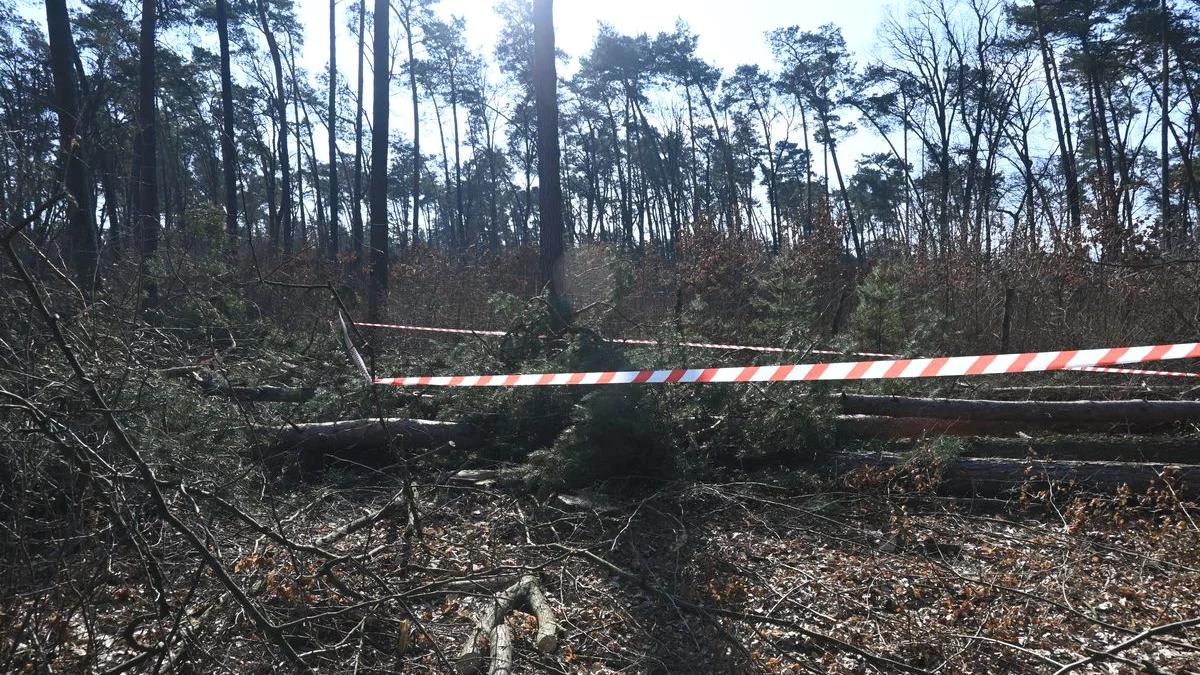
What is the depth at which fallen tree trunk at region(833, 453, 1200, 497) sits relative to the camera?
15.8ft

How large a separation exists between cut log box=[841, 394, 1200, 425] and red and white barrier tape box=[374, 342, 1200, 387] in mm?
1697

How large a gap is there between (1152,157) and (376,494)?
108 ft

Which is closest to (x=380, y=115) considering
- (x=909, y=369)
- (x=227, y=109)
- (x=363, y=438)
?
(x=227, y=109)

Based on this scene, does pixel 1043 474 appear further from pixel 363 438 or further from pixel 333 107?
pixel 333 107

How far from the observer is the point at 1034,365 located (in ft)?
12.1

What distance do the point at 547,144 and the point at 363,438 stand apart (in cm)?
553

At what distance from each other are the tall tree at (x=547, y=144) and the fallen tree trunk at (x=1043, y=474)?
5.59 m

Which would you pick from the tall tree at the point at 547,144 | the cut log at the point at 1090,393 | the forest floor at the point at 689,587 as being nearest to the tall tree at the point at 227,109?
the tall tree at the point at 547,144

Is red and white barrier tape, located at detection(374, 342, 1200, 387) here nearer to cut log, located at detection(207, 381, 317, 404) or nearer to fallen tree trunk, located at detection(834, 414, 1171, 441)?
fallen tree trunk, located at detection(834, 414, 1171, 441)

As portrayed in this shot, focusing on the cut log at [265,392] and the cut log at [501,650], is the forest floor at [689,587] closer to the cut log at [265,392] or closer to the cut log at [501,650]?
the cut log at [501,650]

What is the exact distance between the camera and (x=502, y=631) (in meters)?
3.41

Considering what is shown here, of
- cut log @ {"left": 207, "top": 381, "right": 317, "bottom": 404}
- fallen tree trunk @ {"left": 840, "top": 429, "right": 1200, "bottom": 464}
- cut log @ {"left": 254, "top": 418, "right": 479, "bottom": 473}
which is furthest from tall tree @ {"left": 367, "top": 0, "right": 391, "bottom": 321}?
fallen tree trunk @ {"left": 840, "top": 429, "right": 1200, "bottom": 464}

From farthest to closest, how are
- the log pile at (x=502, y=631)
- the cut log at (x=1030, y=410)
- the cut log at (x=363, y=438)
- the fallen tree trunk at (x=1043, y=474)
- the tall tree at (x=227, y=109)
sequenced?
the tall tree at (x=227, y=109)
the cut log at (x=363, y=438)
the cut log at (x=1030, y=410)
the fallen tree trunk at (x=1043, y=474)
the log pile at (x=502, y=631)

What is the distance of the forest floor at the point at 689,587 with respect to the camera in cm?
310
